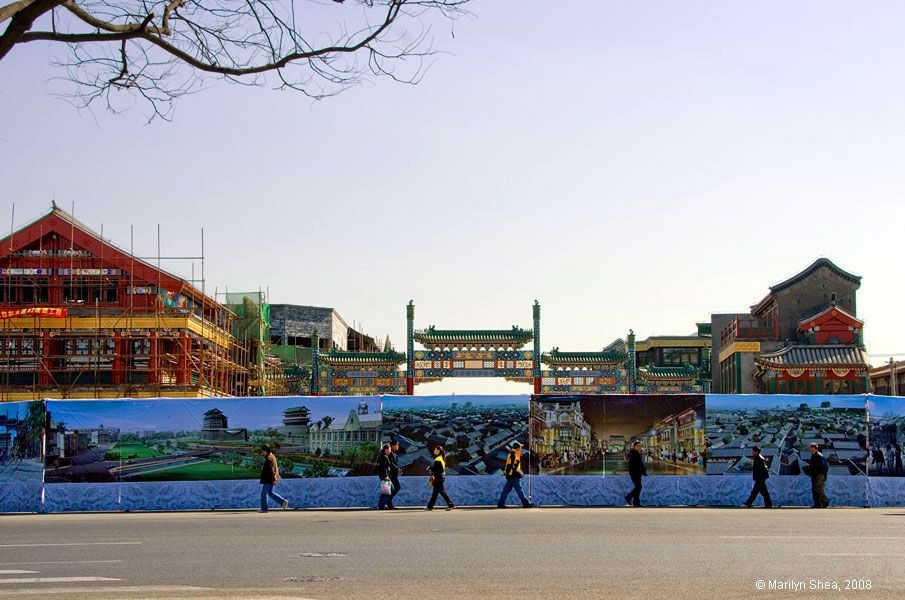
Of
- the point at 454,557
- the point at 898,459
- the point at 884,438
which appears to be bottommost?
the point at 454,557

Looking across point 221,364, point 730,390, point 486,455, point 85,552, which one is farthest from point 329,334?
point 85,552

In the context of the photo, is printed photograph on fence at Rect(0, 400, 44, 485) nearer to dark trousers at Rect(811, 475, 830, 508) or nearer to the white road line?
the white road line

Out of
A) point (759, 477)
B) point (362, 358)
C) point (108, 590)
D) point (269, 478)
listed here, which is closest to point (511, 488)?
point (269, 478)

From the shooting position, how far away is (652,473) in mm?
26094

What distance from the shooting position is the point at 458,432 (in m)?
26.1

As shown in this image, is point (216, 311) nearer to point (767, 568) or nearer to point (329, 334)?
point (329, 334)

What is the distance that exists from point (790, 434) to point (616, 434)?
4.07m

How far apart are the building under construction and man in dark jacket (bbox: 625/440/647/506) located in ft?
78.7

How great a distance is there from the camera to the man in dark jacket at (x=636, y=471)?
25.1 meters

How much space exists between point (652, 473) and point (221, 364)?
29.2 m

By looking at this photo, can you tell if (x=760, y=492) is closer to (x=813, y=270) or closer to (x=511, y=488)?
(x=511, y=488)

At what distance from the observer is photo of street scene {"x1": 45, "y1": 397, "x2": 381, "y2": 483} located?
85.4 feet

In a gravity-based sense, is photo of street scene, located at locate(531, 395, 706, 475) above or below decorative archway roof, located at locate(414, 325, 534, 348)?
below

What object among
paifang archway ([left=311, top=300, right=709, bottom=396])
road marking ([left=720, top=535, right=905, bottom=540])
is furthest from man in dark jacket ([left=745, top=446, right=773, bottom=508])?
paifang archway ([left=311, top=300, right=709, bottom=396])
